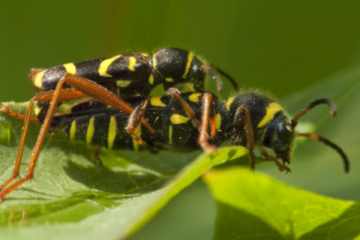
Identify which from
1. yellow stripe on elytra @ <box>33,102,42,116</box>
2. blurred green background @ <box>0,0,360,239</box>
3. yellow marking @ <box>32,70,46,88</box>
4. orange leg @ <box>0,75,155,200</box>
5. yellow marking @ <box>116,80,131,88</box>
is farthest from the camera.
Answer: blurred green background @ <box>0,0,360,239</box>

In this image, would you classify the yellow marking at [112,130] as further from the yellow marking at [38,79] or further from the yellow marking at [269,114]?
the yellow marking at [269,114]

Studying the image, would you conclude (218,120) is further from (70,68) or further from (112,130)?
(70,68)

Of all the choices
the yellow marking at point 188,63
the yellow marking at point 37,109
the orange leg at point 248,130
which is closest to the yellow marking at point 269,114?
the orange leg at point 248,130

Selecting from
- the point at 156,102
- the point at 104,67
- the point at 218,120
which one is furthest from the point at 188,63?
the point at 104,67

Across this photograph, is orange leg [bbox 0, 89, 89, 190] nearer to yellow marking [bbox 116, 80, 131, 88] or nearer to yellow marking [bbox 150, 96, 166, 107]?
yellow marking [bbox 116, 80, 131, 88]

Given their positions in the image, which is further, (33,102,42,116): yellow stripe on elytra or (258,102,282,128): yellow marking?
(258,102,282,128): yellow marking

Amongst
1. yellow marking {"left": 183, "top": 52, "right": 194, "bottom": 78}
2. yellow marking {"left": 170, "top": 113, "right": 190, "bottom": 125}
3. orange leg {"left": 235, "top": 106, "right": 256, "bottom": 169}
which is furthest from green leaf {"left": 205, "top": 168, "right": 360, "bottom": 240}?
yellow marking {"left": 183, "top": 52, "right": 194, "bottom": 78}
